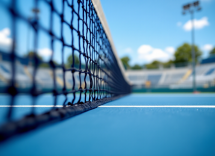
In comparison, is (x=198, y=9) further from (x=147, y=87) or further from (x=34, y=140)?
(x=34, y=140)

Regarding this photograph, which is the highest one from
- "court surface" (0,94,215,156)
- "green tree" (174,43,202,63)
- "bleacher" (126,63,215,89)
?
"green tree" (174,43,202,63)

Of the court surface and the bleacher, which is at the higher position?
the bleacher

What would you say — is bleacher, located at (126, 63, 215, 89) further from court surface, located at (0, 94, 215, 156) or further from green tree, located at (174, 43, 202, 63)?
green tree, located at (174, 43, 202, 63)

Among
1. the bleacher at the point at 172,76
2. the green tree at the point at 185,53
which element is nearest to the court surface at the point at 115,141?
the bleacher at the point at 172,76

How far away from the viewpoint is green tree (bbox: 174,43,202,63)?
27.0 meters

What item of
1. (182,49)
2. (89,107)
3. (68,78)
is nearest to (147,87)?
(68,78)

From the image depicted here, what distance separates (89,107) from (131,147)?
814mm

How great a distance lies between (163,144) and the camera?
54 centimetres

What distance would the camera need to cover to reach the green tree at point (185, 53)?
27031 millimetres

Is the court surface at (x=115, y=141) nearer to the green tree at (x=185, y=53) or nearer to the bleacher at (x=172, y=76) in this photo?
the bleacher at (x=172, y=76)

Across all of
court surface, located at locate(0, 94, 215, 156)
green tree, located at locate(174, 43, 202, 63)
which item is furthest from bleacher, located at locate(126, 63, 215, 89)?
green tree, located at locate(174, 43, 202, 63)

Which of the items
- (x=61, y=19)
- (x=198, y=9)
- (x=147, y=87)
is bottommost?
(x=147, y=87)

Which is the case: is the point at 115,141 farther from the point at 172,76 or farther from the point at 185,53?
the point at 185,53

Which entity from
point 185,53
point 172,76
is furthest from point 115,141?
point 185,53
